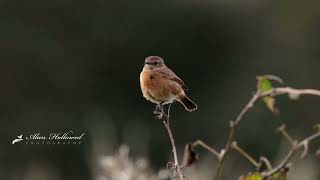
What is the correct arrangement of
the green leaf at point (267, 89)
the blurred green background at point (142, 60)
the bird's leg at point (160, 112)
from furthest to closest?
the blurred green background at point (142, 60), the bird's leg at point (160, 112), the green leaf at point (267, 89)

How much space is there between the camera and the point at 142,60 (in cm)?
1952

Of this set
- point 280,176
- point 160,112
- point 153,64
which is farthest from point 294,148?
point 153,64

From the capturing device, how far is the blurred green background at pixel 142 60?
1780 cm

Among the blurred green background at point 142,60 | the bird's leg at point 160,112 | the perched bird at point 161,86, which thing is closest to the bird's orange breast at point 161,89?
the perched bird at point 161,86

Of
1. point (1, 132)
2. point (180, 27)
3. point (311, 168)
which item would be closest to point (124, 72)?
point (180, 27)

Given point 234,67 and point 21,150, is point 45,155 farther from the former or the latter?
point 234,67

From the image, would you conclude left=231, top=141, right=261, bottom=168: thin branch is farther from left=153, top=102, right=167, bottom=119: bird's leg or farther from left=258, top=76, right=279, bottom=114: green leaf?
left=153, top=102, right=167, bottom=119: bird's leg

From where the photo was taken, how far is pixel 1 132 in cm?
1719

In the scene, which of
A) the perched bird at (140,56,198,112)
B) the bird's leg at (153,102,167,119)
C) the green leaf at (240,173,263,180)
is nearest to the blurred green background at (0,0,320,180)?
the perched bird at (140,56,198,112)

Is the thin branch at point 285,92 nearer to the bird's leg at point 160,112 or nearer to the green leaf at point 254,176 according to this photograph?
the green leaf at point 254,176

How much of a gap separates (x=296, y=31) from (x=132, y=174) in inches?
791

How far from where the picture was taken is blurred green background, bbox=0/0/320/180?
58.4ft

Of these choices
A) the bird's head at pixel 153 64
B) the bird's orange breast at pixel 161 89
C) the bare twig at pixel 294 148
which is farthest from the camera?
the bird's orange breast at pixel 161 89

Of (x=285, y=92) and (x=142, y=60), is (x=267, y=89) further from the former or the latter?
(x=142, y=60)
